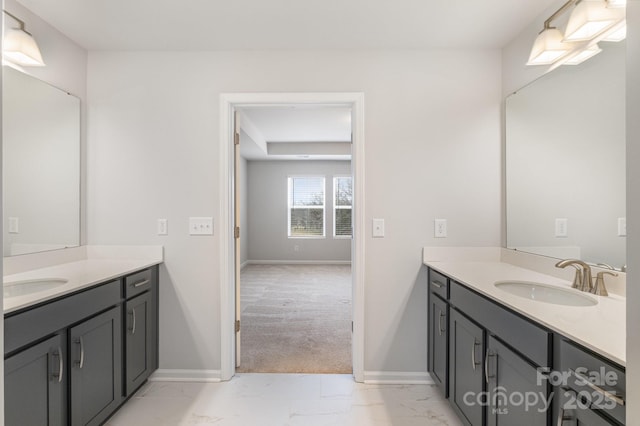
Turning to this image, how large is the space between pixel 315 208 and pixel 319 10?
5.90m

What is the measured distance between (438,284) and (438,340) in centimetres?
37

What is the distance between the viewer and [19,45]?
1891mm

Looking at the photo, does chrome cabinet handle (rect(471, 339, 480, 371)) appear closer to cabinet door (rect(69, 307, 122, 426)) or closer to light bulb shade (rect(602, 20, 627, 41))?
light bulb shade (rect(602, 20, 627, 41))

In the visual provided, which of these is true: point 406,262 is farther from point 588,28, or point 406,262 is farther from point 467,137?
point 588,28

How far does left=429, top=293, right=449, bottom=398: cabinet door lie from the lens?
6.77 ft

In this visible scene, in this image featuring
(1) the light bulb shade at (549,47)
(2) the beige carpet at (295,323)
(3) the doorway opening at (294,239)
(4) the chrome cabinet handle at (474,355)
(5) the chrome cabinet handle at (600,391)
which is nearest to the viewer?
(5) the chrome cabinet handle at (600,391)

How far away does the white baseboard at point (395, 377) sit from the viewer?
7.95 ft

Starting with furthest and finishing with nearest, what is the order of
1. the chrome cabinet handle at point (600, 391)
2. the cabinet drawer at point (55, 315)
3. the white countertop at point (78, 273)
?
the white countertop at point (78, 273) < the cabinet drawer at point (55, 315) < the chrome cabinet handle at point (600, 391)

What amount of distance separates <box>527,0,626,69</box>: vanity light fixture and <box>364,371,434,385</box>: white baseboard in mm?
2203

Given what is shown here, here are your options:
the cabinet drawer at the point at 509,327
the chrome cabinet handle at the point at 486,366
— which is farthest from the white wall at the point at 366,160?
the chrome cabinet handle at the point at 486,366

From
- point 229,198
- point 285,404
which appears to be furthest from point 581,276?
point 229,198

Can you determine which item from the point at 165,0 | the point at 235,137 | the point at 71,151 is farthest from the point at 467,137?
the point at 71,151

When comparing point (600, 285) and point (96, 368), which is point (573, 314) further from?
point (96, 368)

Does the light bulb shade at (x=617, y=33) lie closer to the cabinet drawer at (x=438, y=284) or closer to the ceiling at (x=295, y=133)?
the cabinet drawer at (x=438, y=284)
